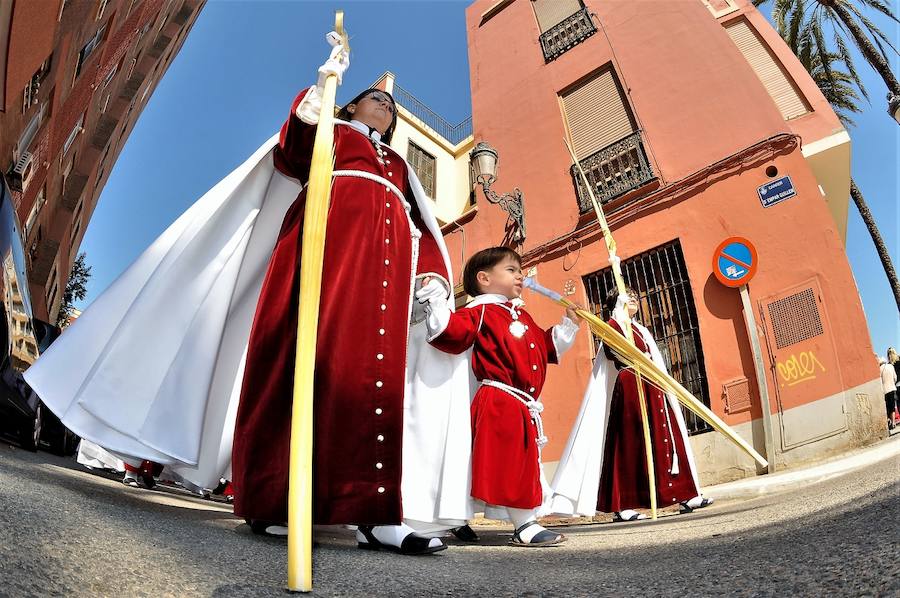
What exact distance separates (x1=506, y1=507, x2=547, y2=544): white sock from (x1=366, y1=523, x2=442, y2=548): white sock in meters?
0.61

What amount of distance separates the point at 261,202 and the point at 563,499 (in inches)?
113

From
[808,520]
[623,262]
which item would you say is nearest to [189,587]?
[808,520]

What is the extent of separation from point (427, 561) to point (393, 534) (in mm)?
244

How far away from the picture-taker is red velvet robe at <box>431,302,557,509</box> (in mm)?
2277

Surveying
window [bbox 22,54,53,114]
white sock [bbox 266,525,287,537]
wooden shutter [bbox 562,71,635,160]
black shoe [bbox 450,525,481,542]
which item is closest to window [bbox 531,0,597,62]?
wooden shutter [bbox 562,71,635,160]

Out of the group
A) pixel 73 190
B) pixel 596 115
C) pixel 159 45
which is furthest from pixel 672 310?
pixel 159 45

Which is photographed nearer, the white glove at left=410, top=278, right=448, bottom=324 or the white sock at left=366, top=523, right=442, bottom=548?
the white sock at left=366, top=523, right=442, bottom=548

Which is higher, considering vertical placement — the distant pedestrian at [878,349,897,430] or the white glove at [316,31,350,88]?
the white glove at [316,31,350,88]

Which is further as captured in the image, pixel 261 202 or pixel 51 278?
pixel 51 278

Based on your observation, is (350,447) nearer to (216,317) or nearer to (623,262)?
(216,317)

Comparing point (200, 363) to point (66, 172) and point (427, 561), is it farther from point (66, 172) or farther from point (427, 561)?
point (66, 172)

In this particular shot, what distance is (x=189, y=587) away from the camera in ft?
3.04

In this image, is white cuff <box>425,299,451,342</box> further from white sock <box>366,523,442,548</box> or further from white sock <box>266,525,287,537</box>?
white sock <box>266,525,287,537</box>

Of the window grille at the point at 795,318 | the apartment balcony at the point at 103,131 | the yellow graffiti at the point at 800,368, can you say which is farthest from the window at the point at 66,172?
the yellow graffiti at the point at 800,368
